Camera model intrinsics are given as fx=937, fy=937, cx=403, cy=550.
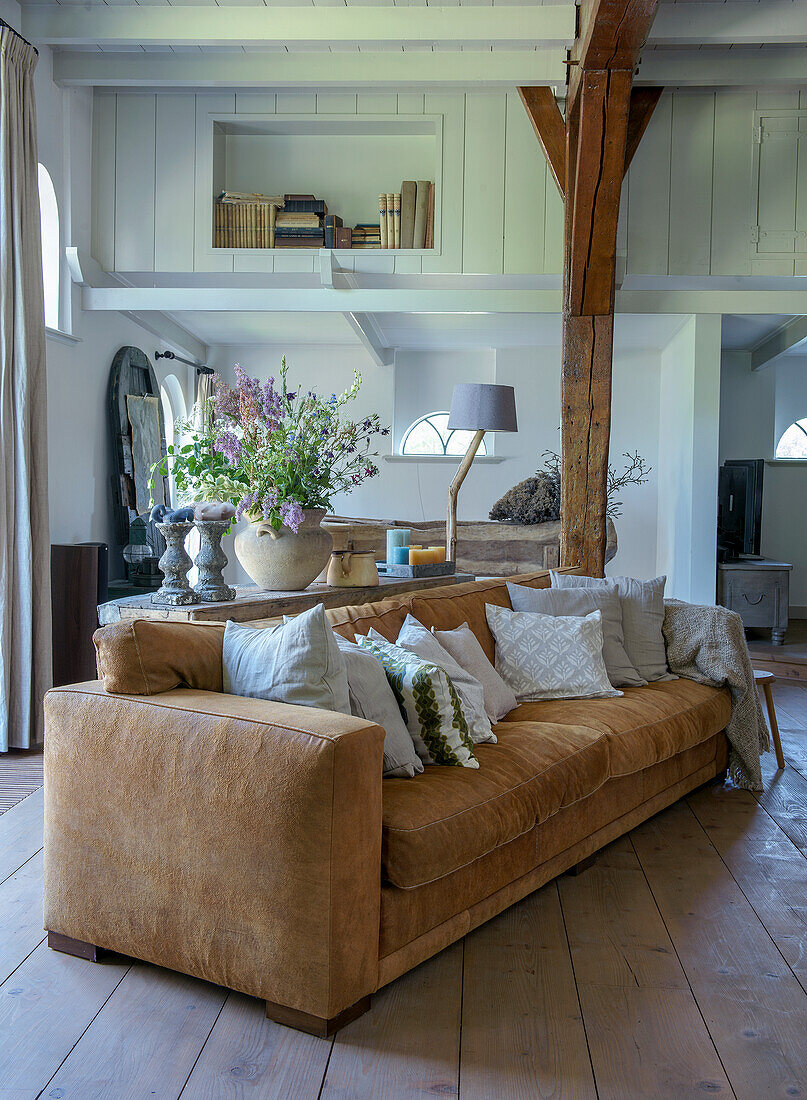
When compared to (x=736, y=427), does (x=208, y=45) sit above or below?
above

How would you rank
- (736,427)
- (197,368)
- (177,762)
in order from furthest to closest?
1. (736,427)
2. (197,368)
3. (177,762)

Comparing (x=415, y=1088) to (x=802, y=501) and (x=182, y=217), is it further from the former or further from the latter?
(x=802, y=501)

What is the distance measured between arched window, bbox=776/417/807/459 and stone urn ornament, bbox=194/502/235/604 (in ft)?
26.4

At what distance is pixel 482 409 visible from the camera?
4652 mm

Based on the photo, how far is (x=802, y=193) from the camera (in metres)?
5.78

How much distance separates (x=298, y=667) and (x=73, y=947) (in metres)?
0.91

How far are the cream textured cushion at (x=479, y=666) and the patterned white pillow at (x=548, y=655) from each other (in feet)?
0.56

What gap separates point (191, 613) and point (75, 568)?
7.45 feet

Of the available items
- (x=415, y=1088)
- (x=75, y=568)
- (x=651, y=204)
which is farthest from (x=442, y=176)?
(x=415, y=1088)

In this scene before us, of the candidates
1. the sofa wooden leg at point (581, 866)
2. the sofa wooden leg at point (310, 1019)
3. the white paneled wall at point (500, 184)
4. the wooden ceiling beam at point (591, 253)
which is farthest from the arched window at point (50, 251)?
the sofa wooden leg at point (310, 1019)

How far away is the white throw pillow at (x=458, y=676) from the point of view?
2.85 metres

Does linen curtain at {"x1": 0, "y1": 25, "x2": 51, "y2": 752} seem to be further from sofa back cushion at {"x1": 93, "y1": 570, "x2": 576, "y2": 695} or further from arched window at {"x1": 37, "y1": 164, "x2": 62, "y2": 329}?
sofa back cushion at {"x1": 93, "y1": 570, "x2": 576, "y2": 695}

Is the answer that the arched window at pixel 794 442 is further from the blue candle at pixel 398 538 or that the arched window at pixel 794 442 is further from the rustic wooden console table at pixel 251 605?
the rustic wooden console table at pixel 251 605

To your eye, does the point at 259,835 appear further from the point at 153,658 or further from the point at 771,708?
the point at 771,708
